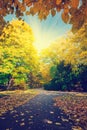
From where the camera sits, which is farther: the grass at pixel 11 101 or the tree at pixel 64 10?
the grass at pixel 11 101

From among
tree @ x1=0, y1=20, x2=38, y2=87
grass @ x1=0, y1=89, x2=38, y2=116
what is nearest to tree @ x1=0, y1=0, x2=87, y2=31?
grass @ x1=0, y1=89, x2=38, y2=116

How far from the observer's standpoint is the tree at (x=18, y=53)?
31.0 metres

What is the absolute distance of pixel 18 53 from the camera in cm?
3278

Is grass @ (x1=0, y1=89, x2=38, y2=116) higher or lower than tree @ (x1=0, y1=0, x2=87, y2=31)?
lower

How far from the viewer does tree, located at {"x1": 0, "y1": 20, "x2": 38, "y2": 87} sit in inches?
1220

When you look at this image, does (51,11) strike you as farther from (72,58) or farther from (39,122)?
(72,58)

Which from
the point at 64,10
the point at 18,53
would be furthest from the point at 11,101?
the point at 64,10

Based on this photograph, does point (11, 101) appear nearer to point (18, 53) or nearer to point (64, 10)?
point (18, 53)

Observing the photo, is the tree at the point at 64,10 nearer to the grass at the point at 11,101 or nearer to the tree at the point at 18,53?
the grass at the point at 11,101

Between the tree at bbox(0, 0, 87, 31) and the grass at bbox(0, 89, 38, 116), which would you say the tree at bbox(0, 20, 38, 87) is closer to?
the grass at bbox(0, 89, 38, 116)

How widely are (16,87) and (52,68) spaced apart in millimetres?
15699

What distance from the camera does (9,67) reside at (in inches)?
1236

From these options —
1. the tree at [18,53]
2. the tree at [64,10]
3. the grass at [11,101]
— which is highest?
the tree at [18,53]

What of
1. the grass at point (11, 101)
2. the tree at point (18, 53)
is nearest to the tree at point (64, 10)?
the grass at point (11, 101)
